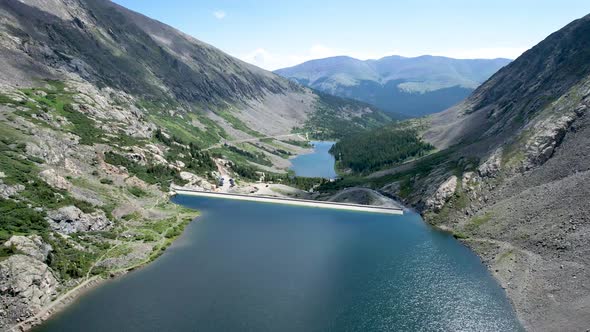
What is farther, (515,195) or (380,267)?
(515,195)

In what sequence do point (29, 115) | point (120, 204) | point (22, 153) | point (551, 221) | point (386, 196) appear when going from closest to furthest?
point (551, 221)
point (22, 153)
point (120, 204)
point (29, 115)
point (386, 196)

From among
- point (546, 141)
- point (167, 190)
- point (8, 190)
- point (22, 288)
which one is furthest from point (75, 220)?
point (546, 141)

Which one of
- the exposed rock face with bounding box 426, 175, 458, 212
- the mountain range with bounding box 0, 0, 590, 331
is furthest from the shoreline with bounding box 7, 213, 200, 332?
the exposed rock face with bounding box 426, 175, 458, 212

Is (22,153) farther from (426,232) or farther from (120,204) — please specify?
(426,232)

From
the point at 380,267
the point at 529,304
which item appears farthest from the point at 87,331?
the point at 529,304

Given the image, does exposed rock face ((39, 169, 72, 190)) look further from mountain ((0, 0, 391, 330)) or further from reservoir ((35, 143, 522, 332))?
reservoir ((35, 143, 522, 332))

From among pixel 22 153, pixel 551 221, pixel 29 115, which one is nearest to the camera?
pixel 551 221

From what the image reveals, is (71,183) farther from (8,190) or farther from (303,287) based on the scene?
(303,287)
